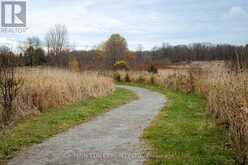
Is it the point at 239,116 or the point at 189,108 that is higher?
the point at 239,116

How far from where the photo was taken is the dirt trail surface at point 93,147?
588 cm

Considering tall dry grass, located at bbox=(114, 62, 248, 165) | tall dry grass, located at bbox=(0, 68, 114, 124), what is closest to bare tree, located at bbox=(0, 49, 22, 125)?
tall dry grass, located at bbox=(0, 68, 114, 124)

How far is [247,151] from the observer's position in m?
5.48

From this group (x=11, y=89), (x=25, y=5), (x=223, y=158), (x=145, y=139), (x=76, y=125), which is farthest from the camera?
(x=25, y=5)

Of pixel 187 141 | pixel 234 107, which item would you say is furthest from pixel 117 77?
pixel 234 107

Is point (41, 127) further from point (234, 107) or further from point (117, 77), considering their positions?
point (117, 77)

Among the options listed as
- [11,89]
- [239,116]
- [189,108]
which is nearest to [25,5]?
[11,89]

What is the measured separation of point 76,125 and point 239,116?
16.4 ft

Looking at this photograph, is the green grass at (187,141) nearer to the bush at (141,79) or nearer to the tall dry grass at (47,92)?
the tall dry grass at (47,92)

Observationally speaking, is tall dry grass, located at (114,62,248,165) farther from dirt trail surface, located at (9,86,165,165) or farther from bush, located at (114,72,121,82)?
bush, located at (114,72,121,82)

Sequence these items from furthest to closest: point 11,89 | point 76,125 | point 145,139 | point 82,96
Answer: point 82,96 → point 11,89 → point 76,125 → point 145,139

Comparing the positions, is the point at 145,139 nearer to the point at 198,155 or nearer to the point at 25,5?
the point at 198,155

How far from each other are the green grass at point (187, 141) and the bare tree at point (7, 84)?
13.7ft

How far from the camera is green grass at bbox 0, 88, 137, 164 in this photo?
6934 millimetres
